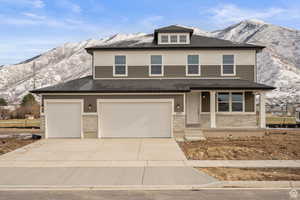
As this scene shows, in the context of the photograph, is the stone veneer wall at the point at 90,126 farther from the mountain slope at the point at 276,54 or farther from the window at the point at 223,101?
the mountain slope at the point at 276,54

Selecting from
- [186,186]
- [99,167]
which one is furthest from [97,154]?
[186,186]

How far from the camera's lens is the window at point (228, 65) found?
21469 mm

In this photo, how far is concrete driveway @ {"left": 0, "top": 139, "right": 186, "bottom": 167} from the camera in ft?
37.1

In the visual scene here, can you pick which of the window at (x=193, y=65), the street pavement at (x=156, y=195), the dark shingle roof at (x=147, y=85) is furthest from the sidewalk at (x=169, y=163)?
the window at (x=193, y=65)

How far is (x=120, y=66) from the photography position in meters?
21.6

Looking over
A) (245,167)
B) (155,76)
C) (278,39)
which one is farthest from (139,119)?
(278,39)

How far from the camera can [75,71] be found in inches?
5162

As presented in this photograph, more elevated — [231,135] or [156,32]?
[156,32]

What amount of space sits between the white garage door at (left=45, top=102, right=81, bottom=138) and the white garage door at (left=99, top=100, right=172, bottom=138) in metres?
1.55

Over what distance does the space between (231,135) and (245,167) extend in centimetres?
884

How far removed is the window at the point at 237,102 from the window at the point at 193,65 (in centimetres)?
301

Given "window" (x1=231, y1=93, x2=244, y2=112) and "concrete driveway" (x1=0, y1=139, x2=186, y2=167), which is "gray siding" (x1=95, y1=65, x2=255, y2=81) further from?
"concrete driveway" (x1=0, y1=139, x2=186, y2=167)

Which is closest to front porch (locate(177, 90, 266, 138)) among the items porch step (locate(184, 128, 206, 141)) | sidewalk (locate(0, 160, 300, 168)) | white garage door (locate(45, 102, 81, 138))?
porch step (locate(184, 128, 206, 141))

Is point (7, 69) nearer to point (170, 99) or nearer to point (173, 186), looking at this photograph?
point (170, 99)
